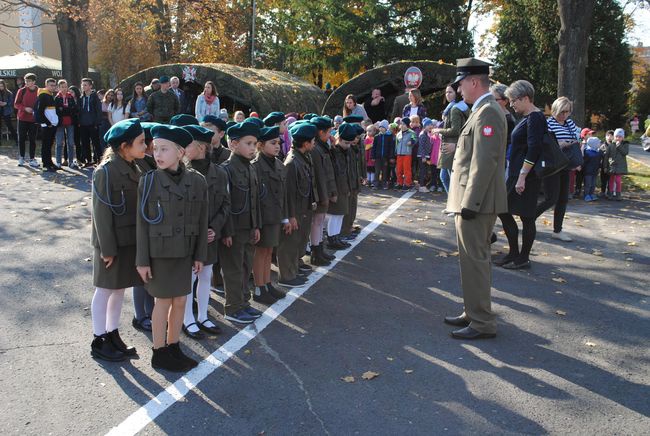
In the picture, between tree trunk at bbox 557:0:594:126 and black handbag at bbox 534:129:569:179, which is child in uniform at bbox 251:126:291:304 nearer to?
black handbag at bbox 534:129:569:179

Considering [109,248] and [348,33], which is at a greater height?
[348,33]

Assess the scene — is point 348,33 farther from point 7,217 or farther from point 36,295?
point 36,295

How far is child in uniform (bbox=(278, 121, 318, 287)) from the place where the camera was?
6.58 m

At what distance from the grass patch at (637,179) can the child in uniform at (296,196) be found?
11.5 meters

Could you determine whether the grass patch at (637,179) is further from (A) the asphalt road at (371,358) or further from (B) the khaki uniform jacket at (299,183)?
(B) the khaki uniform jacket at (299,183)

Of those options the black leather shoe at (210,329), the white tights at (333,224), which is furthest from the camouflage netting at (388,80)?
the black leather shoe at (210,329)

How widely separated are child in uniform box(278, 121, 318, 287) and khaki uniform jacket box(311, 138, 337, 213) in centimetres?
21

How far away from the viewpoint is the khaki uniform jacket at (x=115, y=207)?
4367mm

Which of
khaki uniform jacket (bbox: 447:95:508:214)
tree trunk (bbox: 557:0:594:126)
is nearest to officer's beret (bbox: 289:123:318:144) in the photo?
khaki uniform jacket (bbox: 447:95:508:214)

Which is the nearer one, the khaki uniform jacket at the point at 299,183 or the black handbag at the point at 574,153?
the khaki uniform jacket at the point at 299,183

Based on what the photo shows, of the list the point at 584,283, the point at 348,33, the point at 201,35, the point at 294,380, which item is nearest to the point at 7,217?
the point at 294,380

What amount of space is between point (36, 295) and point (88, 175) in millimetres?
8662

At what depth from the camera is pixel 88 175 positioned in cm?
→ 1409

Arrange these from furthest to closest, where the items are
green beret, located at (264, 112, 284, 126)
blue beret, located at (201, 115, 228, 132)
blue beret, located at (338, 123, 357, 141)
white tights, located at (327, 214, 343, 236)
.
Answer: white tights, located at (327, 214, 343, 236) → blue beret, located at (338, 123, 357, 141) → green beret, located at (264, 112, 284, 126) → blue beret, located at (201, 115, 228, 132)
